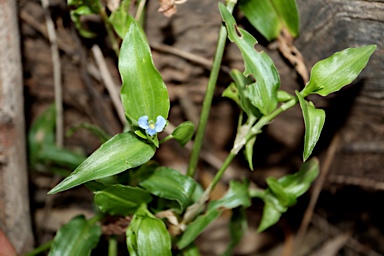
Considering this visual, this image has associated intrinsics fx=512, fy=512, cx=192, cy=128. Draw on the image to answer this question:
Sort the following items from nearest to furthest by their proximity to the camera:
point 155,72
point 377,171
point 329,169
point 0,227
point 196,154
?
point 155,72 < point 196,154 < point 0,227 < point 377,171 < point 329,169

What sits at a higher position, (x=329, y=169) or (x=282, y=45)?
(x=282, y=45)

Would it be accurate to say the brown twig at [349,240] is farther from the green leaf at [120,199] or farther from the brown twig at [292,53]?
the green leaf at [120,199]

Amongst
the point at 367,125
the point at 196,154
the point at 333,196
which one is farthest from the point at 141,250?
the point at 333,196

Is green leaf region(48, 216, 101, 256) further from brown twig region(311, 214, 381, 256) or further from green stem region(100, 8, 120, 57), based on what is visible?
brown twig region(311, 214, 381, 256)

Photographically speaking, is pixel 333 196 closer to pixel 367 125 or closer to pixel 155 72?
pixel 367 125

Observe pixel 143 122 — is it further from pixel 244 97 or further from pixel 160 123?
pixel 244 97

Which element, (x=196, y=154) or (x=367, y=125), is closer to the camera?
(x=196, y=154)

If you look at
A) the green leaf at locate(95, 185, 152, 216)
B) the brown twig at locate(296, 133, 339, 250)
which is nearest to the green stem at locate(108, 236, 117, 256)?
the green leaf at locate(95, 185, 152, 216)
